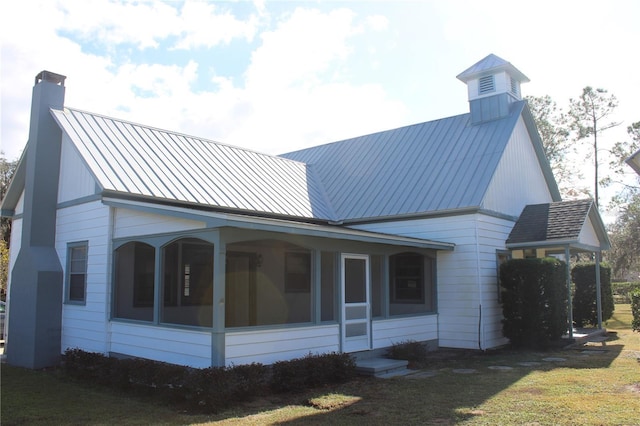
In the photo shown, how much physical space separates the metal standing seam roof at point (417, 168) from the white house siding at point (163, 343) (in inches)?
300

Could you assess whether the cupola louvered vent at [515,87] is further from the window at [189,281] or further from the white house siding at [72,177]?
the white house siding at [72,177]

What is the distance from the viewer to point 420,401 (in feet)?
26.0

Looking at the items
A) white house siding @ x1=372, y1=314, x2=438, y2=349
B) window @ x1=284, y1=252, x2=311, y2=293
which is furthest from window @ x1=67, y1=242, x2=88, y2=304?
white house siding @ x1=372, y1=314, x2=438, y2=349

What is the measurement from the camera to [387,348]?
12078 millimetres

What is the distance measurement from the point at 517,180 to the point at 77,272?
12.7 metres

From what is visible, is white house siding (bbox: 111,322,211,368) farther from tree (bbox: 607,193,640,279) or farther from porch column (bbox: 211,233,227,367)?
tree (bbox: 607,193,640,279)

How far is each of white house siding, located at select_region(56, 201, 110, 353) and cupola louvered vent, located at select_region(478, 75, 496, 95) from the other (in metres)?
12.0

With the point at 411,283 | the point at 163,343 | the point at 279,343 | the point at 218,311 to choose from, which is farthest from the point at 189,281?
the point at 411,283

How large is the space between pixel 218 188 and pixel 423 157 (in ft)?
22.3

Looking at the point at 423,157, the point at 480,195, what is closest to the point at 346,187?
the point at 423,157

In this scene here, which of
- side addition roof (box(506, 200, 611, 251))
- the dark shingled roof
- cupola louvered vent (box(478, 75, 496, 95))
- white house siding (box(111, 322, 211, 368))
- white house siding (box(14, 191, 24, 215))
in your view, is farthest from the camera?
cupola louvered vent (box(478, 75, 496, 95))

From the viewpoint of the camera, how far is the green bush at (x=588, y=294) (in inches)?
698

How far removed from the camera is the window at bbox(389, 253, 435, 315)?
1467cm

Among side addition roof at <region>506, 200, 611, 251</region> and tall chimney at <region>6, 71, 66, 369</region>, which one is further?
side addition roof at <region>506, 200, 611, 251</region>
